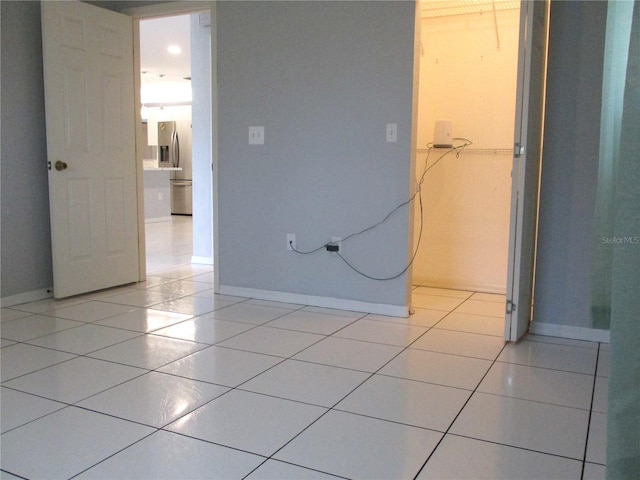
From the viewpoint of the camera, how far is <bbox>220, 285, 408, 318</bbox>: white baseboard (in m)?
3.43

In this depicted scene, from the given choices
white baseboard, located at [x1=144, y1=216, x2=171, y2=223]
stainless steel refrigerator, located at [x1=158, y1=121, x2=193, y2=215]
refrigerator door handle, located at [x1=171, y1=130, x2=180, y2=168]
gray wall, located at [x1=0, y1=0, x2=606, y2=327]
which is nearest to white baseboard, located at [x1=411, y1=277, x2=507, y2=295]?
gray wall, located at [x1=0, y1=0, x2=606, y2=327]

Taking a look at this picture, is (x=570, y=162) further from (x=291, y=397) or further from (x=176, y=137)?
(x=176, y=137)

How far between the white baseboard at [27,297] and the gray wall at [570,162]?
312cm

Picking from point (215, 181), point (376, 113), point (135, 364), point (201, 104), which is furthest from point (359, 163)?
point (201, 104)

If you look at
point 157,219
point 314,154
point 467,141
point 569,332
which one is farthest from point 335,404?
point 157,219

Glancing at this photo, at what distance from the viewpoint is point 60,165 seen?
363cm

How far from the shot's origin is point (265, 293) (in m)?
3.81

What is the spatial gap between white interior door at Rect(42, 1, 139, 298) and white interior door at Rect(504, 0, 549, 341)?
2.76 meters

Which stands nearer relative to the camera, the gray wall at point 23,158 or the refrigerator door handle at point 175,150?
the gray wall at point 23,158

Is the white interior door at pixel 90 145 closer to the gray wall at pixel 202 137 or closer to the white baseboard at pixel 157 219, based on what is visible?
the gray wall at pixel 202 137

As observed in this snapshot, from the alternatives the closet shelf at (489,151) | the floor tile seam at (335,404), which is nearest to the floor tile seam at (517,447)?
the floor tile seam at (335,404)

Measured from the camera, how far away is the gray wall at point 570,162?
9.39 ft

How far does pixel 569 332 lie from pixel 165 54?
6.59 meters

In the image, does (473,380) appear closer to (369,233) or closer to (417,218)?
(369,233)
